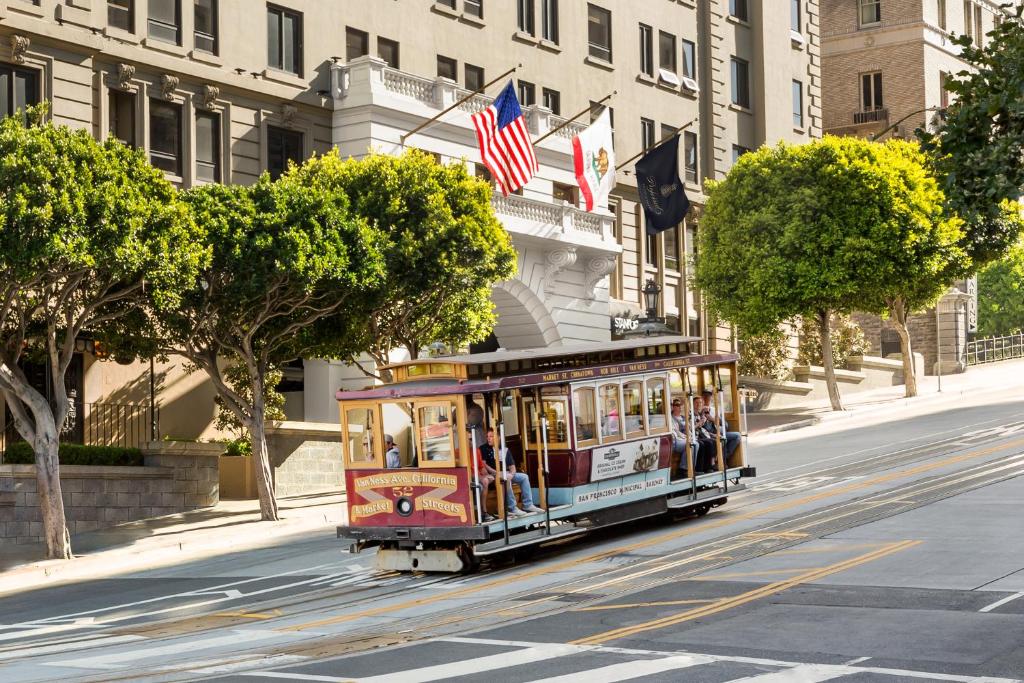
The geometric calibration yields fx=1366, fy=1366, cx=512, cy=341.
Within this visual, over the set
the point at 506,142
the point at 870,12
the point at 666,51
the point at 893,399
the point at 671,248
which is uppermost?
the point at 870,12

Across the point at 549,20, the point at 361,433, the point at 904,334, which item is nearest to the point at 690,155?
the point at 549,20

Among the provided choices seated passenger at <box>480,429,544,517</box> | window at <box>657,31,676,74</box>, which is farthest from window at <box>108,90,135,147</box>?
window at <box>657,31,676,74</box>

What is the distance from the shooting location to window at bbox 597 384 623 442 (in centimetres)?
2205

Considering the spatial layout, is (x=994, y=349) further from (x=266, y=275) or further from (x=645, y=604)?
(x=645, y=604)

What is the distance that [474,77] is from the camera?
1736 inches

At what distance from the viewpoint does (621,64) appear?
50531 mm

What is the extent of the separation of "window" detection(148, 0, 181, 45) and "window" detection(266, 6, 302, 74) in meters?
3.04

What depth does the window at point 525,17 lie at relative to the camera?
151 ft

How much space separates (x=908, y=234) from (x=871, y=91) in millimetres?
28803

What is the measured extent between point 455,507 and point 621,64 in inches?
1318

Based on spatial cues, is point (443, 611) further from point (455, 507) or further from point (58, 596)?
point (58, 596)

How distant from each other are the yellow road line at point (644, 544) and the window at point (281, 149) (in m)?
18.5

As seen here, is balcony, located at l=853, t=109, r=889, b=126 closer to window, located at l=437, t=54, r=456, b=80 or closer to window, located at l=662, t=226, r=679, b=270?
window, located at l=662, t=226, r=679, b=270

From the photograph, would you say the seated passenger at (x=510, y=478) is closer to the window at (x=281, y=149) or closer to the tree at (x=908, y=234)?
the window at (x=281, y=149)
